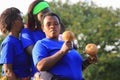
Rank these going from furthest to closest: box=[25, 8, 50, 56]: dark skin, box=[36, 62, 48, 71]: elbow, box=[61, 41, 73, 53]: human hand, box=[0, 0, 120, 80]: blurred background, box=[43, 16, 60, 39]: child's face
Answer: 1. box=[0, 0, 120, 80]: blurred background
2. box=[25, 8, 50, 56]: dark skin
3. box=[43, 16, 60, 39]: child's face
4. box=[36, 62, 48, 71]: elbow
5. box=[61, 41, 73, 53]: human hand

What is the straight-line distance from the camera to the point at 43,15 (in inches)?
200

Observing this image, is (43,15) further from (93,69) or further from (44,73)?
(93,69)

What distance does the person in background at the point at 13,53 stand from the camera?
5.21 meters

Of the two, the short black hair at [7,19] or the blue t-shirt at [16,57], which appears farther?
the short black hair at [7,19]

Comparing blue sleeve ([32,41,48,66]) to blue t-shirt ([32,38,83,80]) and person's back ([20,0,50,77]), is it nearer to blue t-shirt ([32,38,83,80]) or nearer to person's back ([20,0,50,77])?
blue t-shirt ([32,38,83,80])

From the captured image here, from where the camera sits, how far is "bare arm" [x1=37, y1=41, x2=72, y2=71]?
4.41 m

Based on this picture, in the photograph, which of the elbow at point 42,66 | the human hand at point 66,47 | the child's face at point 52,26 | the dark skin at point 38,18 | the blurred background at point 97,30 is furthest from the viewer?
the blurred background at point 97,30

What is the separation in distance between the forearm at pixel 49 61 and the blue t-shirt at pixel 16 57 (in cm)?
74

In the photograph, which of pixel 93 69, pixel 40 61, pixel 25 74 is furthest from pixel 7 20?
pixel 93 69

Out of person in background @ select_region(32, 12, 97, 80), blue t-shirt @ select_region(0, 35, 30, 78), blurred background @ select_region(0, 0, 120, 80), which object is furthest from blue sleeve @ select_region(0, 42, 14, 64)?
blurred background @ select_region(0, 0, 120, 80)

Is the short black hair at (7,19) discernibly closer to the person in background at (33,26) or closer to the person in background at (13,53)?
the person in background at (13,53)

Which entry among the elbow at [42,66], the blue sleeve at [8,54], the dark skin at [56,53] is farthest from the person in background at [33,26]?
the elbow at [42,66]

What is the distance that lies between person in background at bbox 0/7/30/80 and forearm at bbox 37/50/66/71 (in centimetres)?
75

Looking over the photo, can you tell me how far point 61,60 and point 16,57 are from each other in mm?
863
